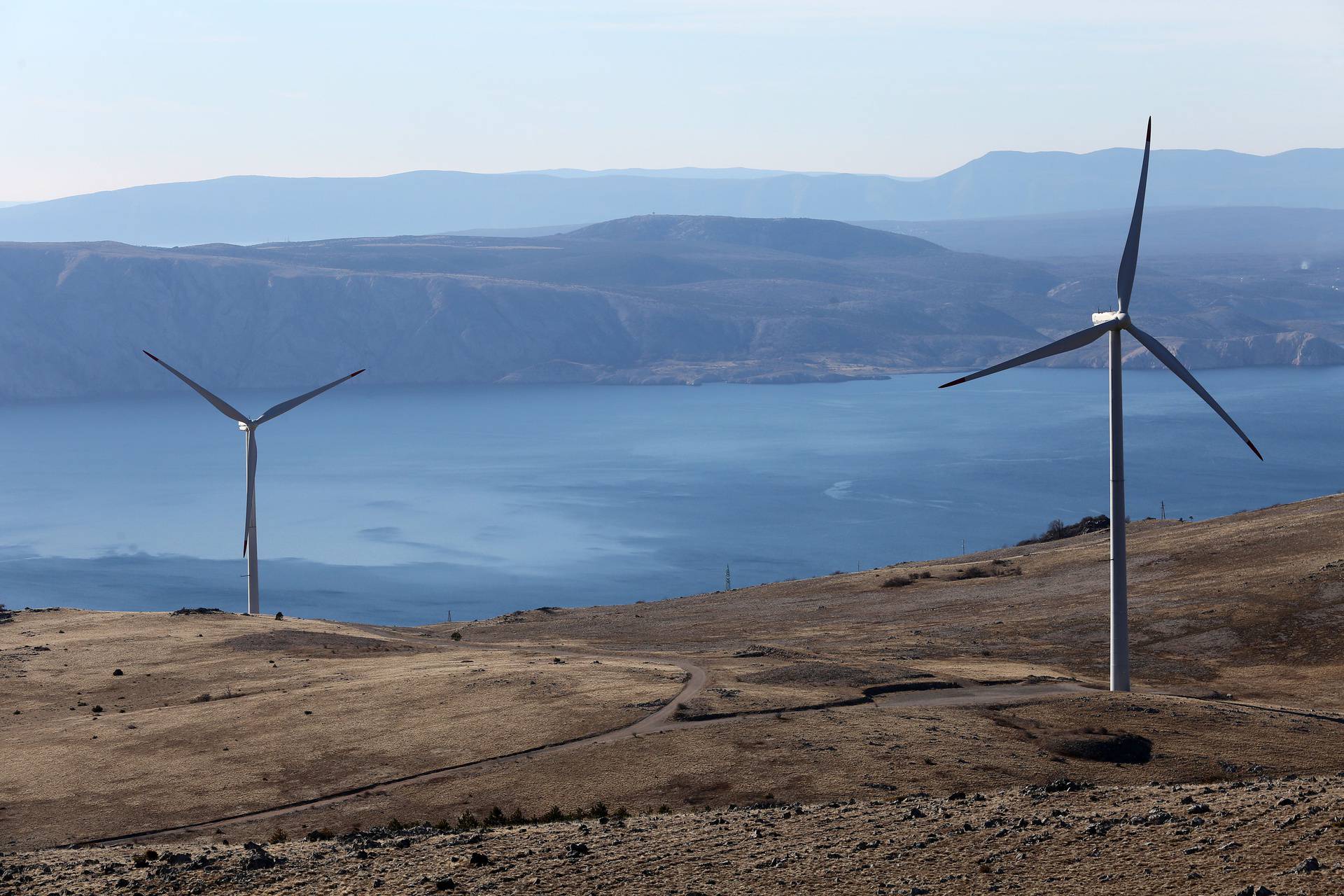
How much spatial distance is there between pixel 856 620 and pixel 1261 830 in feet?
132

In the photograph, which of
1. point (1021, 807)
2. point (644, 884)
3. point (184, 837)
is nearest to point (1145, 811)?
point (1021, 807)

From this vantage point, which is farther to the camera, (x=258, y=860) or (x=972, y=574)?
(x=972, y=574)

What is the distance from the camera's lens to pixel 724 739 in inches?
1296

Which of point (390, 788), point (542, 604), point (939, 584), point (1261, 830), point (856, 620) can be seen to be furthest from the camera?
point (542, 604)

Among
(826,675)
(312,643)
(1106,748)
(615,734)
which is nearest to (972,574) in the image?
(826,675)

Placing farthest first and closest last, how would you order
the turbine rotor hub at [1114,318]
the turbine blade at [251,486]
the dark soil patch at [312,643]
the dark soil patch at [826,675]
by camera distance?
the turbine blade at [251,486] → the dark soil patch at [312,643] → the turbine rotor hub at [1114,318] → the dark soil patch at [826,675]

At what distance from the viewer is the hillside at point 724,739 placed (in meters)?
22.2

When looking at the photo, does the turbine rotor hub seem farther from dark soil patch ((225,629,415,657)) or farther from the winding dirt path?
dark soil patch ((225,629,415,657))

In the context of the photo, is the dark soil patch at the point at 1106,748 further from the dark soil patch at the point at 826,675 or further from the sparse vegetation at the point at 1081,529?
the sparse vegetation at the point at 1081,529


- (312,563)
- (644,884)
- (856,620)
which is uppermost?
(644,884)

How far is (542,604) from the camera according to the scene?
13162 centimetres

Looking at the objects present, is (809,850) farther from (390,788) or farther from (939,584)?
(939,584)

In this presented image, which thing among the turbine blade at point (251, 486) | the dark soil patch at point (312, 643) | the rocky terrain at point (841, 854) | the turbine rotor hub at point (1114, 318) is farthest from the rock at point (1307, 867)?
the turbine blade at point (251, 486)

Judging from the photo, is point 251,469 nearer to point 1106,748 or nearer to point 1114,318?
point 1114,318
